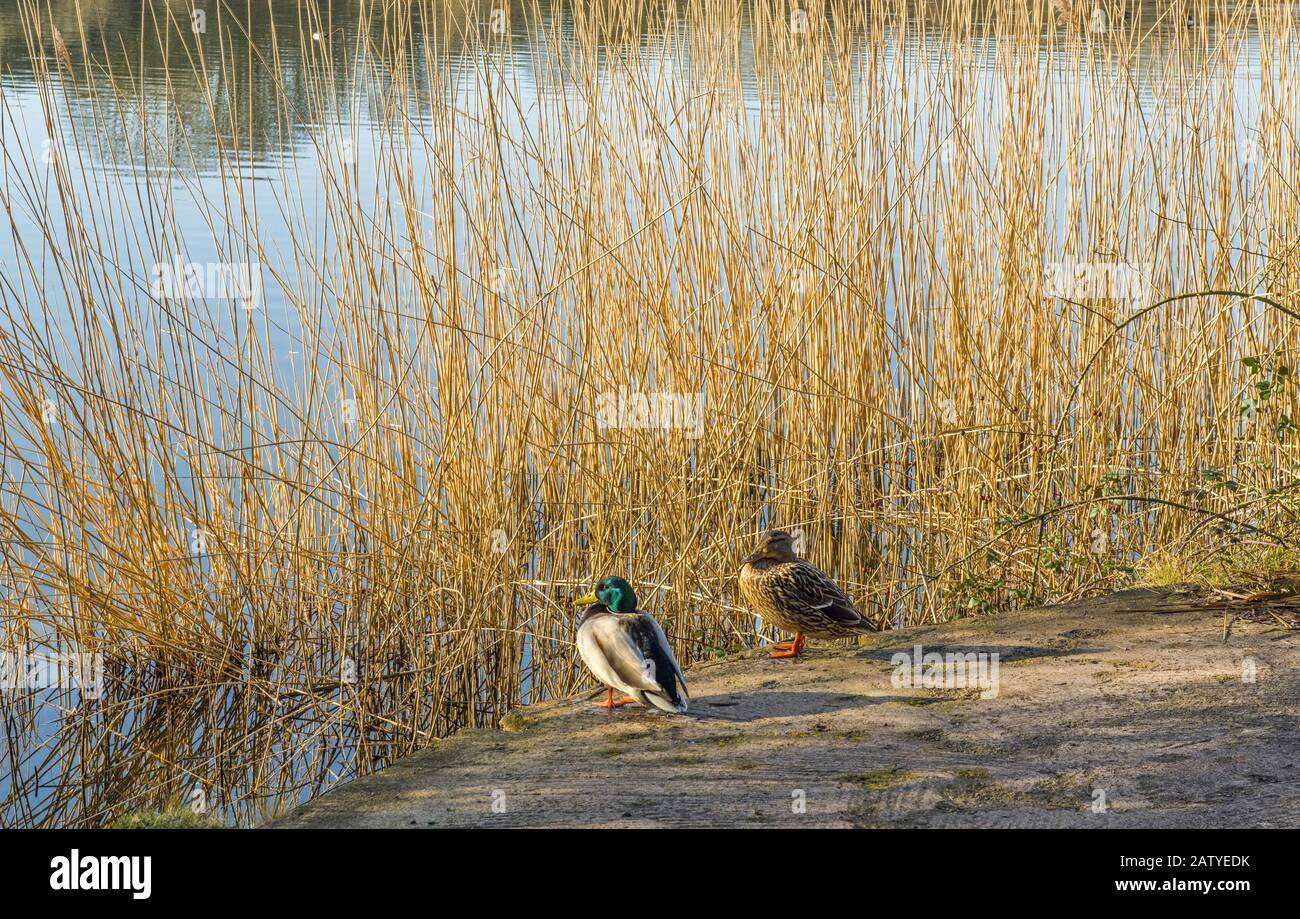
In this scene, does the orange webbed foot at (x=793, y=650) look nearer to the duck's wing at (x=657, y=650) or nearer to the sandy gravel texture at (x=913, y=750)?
the sandy gravel texture at (x=913, y=750)

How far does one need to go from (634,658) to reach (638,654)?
1cm

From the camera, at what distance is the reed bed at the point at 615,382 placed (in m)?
3.12

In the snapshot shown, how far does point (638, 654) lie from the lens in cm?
246

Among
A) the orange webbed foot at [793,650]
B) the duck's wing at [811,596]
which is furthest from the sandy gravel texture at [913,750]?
the duck's wing at [811,596]

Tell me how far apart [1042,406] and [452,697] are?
188 cm

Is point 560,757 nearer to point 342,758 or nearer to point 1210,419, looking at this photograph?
point 342,758

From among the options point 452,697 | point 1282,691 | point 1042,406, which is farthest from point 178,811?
point 1042,406

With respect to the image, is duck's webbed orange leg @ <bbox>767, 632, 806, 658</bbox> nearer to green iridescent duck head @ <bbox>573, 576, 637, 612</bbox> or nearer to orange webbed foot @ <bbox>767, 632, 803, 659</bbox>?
orange webbed foot @ <bbox>767, 632, 803, 659</bbox>

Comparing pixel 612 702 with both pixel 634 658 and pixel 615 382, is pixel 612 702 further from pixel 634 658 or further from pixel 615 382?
pixel 615 382

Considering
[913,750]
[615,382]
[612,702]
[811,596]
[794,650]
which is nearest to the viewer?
[913,750]

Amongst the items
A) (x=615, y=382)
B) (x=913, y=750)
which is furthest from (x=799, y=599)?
(x=615, y=382)

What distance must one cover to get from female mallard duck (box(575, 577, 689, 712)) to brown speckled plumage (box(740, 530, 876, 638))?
40 centimetres

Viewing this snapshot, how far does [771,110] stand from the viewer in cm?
363

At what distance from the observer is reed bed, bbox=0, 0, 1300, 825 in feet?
10.2
